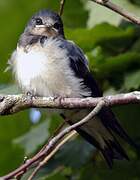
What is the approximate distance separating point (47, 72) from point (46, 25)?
533 mm

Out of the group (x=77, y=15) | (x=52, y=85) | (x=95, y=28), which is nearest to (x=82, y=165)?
(x=52, y=85)

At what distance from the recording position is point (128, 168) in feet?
12.4

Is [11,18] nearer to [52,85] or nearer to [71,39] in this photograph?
[71,39]

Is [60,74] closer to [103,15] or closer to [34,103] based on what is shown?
[103,15]

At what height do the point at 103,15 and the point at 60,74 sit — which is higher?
the point at 103,15

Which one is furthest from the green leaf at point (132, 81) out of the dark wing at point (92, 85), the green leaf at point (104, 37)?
the green leaf at point (104, 37)

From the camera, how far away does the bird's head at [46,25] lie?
3.85 meters

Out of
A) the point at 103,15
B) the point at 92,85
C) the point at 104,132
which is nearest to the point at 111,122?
the point at 92,85

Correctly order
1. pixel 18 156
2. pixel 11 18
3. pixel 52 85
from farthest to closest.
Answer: pixel 11 18 < pixel 18 156 < pixel 52 85

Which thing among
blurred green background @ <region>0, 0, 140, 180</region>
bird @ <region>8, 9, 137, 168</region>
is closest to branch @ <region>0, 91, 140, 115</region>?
bird @ <region>8, 9, 137, 168</region>

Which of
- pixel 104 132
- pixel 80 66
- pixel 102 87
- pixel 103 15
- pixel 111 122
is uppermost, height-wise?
pixel 103 15

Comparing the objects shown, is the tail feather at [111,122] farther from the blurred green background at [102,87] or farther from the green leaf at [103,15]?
the green leaf at [103,15]

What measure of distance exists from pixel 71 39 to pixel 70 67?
31 cm

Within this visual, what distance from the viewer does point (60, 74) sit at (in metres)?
3.55
